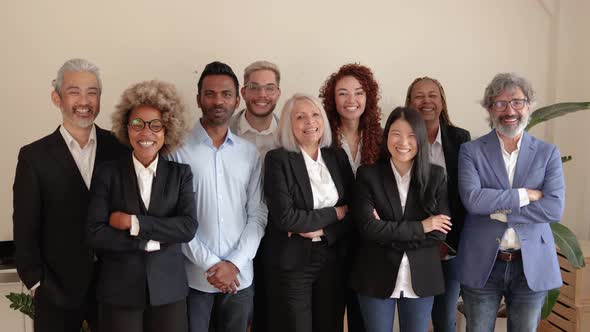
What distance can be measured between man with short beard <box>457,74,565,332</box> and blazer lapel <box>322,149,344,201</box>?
0.65 metres

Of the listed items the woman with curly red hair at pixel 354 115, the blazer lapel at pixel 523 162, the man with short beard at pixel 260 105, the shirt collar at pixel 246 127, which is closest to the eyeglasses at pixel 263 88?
the man with short beard at pixel 260 105

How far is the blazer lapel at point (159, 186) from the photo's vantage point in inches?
85.6

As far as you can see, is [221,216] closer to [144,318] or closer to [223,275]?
[223,275]

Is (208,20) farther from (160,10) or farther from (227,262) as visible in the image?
(227,262)

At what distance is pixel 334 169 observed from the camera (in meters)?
2.57

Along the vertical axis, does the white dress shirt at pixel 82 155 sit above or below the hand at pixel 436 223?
above

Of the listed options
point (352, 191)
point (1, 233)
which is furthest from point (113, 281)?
point (1, 233)

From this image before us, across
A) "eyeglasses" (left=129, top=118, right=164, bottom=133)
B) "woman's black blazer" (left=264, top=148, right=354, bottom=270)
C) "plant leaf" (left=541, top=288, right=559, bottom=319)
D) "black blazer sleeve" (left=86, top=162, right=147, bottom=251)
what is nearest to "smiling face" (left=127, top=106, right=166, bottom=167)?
"eyeglasses" (left=129, top=118, right=164, bottom=133)

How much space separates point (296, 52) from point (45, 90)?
6.22 ft

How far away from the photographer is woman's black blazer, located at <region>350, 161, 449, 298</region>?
7.64 feet

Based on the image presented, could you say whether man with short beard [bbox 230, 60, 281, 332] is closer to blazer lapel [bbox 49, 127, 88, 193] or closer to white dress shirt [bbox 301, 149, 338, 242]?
white dress shirt [bbox 301, 149, 338, 242]

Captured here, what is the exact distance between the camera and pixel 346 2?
3.85m

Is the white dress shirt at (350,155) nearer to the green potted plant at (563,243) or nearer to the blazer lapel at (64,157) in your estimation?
the blazer lapel at (64,157)

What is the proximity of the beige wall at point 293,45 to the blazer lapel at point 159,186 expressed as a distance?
1517mm
